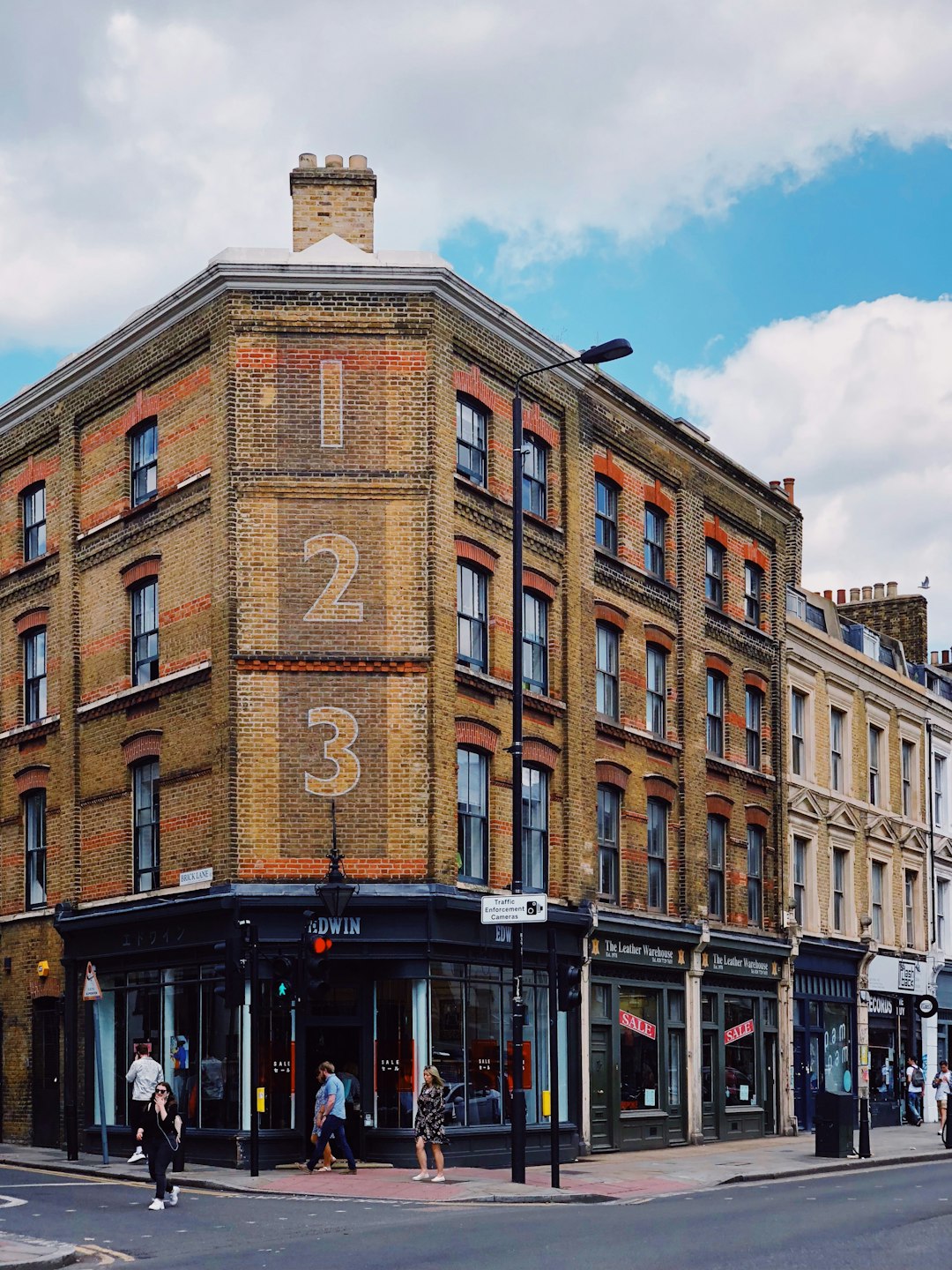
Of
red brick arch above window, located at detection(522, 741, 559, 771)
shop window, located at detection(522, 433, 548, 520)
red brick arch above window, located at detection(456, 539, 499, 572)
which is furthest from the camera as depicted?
shop window, located at detection(522, 433, 548, 520)

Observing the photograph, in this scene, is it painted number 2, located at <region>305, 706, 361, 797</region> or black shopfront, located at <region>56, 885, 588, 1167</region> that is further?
painted number 2, located at <region>305, 706, 361, 797</region>

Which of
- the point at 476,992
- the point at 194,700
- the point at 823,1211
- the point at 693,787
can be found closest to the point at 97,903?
the point at 194,700

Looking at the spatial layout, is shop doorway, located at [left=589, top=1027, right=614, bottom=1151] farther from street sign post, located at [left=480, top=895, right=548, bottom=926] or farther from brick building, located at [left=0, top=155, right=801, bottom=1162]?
street sign post, located at [left=480, top=895, right=548, bottom=926]

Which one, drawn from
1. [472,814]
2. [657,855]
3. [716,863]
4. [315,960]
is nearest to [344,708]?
[472,814]

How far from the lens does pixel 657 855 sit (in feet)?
109

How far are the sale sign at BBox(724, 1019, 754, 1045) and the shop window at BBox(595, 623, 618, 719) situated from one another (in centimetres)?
745

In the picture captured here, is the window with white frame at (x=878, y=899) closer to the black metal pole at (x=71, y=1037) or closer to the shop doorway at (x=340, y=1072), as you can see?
the shop doorway at (x=340, y=1072)

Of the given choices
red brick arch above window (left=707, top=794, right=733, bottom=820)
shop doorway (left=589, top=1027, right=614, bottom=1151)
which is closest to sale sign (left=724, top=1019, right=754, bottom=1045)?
red brick arch above window (left=707, top=794, right=733, bottom=820)

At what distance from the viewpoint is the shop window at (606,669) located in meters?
31.7

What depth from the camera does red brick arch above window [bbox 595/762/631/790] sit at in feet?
102

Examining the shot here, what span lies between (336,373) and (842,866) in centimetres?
2030

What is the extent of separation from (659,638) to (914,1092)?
15.5 m

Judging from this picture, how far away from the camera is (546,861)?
2941 cm

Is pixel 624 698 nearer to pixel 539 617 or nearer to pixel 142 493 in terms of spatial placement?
pixel 539 617
